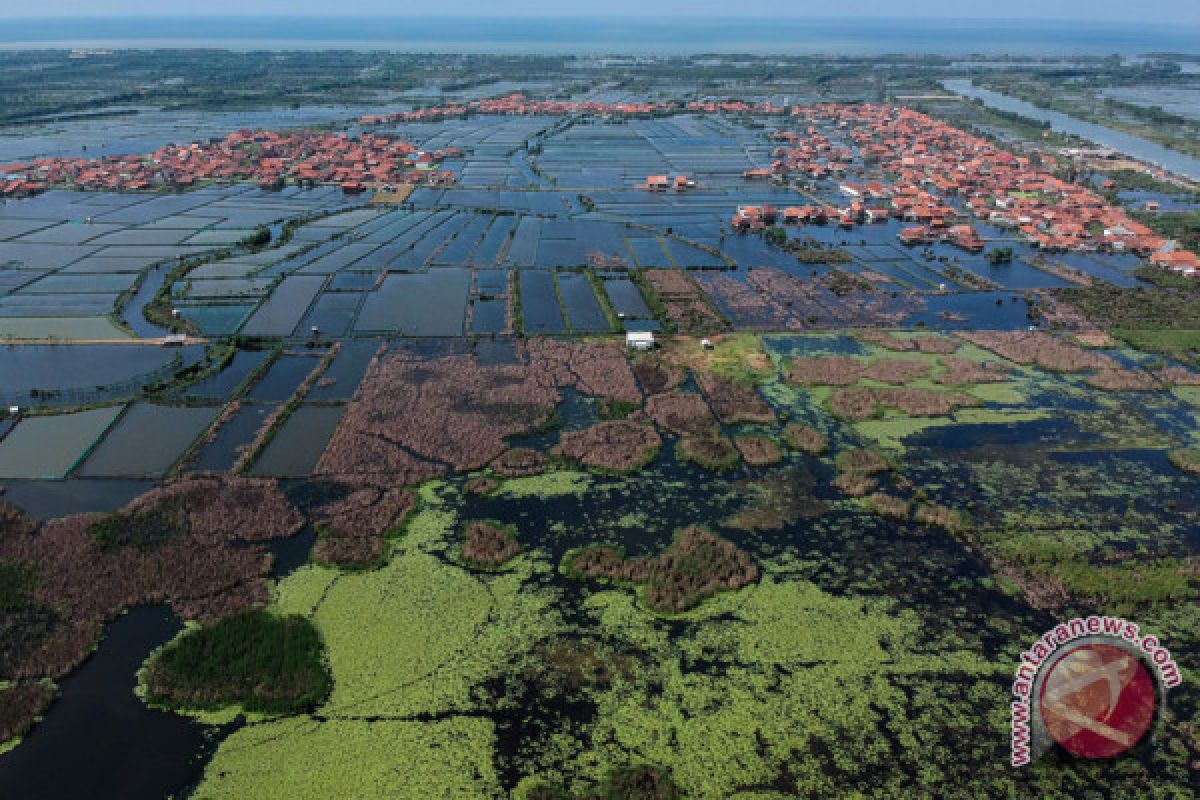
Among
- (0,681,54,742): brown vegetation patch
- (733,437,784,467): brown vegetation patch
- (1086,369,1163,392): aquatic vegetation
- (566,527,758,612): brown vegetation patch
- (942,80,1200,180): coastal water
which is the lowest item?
(0,681,54,742): brown vegetation patch

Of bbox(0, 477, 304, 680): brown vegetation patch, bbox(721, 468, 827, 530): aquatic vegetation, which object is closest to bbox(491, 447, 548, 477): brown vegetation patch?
bbox(0, 477, 304, 680): brown vegetation patch

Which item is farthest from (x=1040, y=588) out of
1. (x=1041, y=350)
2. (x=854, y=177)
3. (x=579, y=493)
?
(x=854, y=177)

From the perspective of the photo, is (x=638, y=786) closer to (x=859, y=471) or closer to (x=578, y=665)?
(x=578, y=665)

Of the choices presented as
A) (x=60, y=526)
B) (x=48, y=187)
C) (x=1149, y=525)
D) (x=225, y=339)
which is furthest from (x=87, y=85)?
(x=1149, y=525)

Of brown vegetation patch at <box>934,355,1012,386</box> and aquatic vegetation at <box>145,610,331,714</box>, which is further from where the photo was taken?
brown vegetation patch at <box>934,355,1012,386</box>

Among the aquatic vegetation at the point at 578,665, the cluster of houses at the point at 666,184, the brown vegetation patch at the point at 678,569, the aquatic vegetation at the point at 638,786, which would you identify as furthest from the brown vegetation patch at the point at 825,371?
the cluster of houses at the point at 666,184

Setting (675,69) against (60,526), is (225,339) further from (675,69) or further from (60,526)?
(675,69)

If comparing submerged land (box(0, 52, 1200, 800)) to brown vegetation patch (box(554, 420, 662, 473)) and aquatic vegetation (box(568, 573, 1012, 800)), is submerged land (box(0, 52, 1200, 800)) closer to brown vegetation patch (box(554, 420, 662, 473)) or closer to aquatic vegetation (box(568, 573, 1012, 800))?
aquatic vegetation (box(568, 573, 1012, 800))
